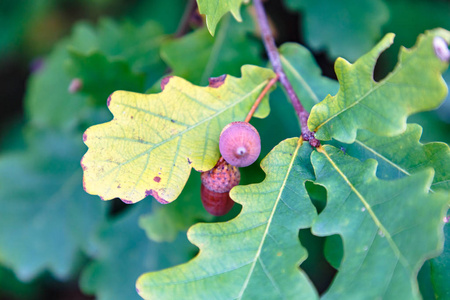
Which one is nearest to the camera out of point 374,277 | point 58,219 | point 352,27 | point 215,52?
point 374,277

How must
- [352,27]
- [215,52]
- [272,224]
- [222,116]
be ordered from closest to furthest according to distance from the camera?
[272,224] < [222,116] < [215,52] < [352,27]

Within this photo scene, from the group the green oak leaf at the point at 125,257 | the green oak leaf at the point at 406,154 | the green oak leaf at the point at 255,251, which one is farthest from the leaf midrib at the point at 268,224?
the green oak leaf at the point at 125,257

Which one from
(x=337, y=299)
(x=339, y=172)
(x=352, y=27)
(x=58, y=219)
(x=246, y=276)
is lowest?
(x=337, y=299)

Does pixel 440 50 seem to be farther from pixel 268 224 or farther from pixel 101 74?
pixel 101 74

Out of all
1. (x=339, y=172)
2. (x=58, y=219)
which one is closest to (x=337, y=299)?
(x=339, y=172)

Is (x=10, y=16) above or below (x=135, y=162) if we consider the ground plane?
above

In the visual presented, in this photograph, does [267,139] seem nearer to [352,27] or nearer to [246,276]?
[352,27]

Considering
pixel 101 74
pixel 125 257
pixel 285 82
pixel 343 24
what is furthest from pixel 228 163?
pixel 343 24

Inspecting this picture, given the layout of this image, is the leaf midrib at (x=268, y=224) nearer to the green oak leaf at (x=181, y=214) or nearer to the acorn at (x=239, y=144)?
the acorn at (x=239, y=144)
